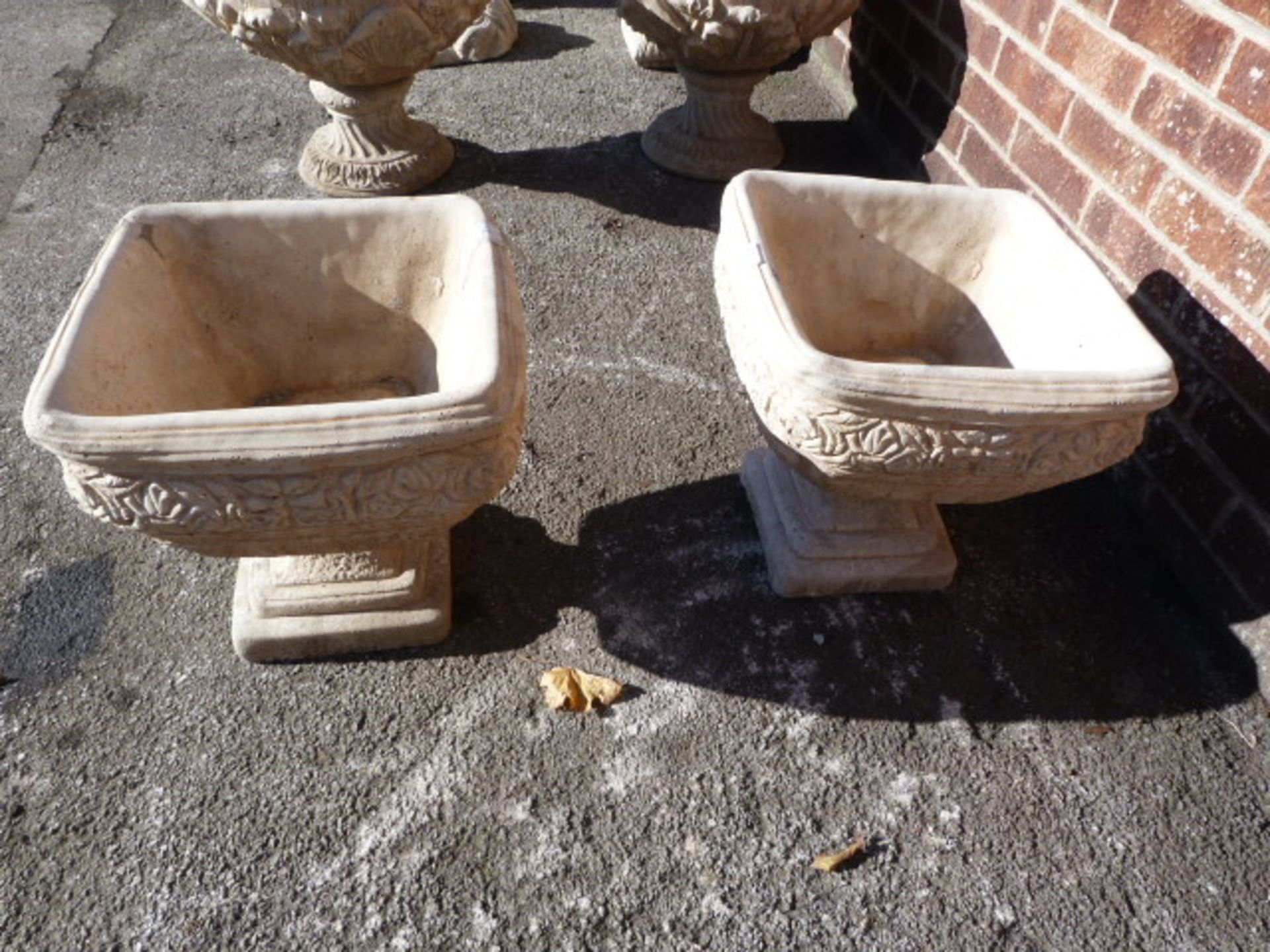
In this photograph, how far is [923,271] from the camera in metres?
2.22

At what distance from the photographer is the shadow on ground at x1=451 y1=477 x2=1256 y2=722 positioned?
204 cm

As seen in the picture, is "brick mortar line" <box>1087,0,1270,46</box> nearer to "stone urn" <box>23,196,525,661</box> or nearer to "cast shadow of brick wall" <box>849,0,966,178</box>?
"cast shadow of brick wall" <box>849,0,966,178</box>

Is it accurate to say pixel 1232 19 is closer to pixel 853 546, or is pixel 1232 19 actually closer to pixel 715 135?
pixel 853 546

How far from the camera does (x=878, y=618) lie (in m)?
2.17

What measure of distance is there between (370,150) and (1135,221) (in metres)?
2.75

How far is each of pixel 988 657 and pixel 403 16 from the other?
2.75 meters

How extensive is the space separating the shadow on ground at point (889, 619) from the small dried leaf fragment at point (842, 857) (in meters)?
0.30

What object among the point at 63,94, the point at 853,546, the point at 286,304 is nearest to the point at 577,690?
the point at 853,546

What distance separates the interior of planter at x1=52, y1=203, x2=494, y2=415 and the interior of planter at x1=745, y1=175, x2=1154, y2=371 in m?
0.74

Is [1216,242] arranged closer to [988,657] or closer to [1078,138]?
[1078,138]

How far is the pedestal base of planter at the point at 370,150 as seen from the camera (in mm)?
3434

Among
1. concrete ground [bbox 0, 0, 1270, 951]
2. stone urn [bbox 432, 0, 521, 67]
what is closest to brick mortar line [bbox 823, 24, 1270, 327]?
concrete ground [bbox 0, 0, 1270, 951]

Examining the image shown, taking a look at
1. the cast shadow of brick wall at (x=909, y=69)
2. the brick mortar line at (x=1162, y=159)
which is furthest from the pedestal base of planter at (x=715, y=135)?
the brick mortar line at (x=1162, y=159)

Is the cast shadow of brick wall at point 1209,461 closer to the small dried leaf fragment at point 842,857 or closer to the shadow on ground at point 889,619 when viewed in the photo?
the shadow on ground at point 889,619
